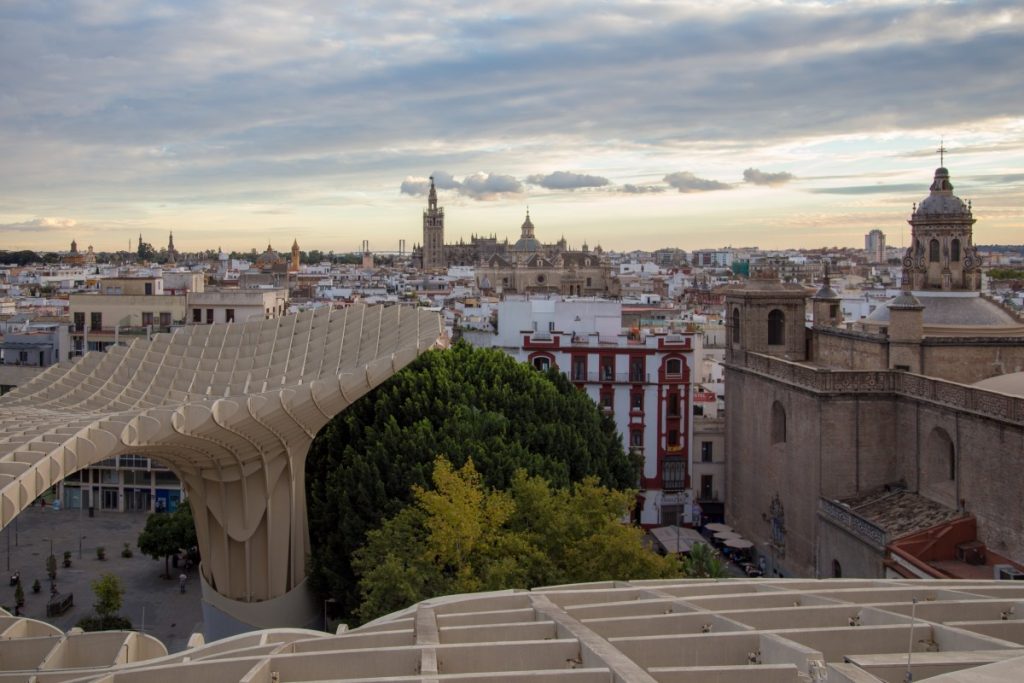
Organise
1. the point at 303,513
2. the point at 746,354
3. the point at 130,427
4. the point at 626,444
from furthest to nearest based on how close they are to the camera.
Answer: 1. the point at 626,444
2. the point at 746,354
3. the point at 303,513
4. the point at 130,427

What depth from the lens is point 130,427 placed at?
63.1 feet

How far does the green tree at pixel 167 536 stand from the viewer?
35531mm

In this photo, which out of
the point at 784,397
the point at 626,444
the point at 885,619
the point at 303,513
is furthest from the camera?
the point at 626,444

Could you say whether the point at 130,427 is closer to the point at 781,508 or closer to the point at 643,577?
the point at 643,577

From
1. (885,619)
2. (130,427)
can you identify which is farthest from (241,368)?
(885,619)

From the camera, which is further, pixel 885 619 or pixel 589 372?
pixel 589 372

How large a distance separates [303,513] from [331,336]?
5.69m

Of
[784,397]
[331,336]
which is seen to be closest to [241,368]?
[331,336]

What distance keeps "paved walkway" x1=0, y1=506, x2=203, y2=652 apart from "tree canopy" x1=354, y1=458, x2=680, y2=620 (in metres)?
9.96

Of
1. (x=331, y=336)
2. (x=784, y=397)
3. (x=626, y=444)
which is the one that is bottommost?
(x=626, y=444)

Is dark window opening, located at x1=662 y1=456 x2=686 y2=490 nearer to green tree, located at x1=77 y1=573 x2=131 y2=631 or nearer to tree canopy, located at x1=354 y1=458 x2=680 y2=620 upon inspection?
tree canopy, located at x1=354 y1=458 x2=680 y2=620

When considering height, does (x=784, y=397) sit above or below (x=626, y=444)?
above

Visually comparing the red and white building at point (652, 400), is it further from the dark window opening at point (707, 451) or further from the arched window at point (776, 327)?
the arched window at point (776, 327)

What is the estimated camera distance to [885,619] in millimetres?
10930
